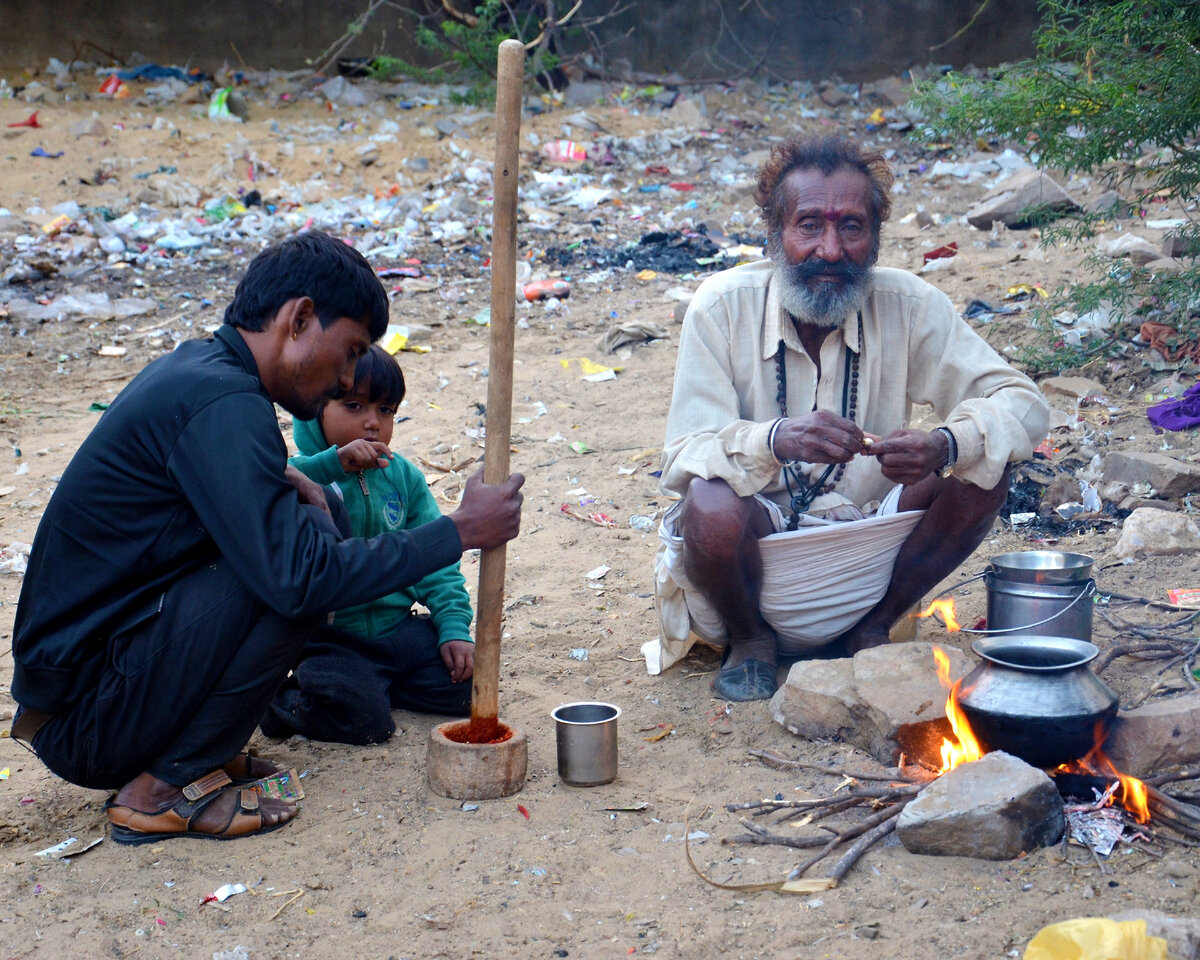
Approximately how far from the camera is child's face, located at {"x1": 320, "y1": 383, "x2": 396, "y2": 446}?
3402 mm

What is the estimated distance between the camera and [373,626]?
335 centimetres

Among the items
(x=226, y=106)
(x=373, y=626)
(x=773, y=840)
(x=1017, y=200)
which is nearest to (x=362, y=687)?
(x=373, y=626)

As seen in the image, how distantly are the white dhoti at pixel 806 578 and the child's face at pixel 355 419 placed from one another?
0.94 metres

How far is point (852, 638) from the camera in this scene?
352 cm

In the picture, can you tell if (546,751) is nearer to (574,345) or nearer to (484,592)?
(484,592)

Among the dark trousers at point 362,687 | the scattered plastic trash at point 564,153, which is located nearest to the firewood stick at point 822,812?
the dark trousers at point 362,687

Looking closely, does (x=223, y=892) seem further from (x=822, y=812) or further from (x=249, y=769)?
(x=822, y=812)

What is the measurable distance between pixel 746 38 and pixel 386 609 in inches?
438

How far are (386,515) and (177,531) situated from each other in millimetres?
943

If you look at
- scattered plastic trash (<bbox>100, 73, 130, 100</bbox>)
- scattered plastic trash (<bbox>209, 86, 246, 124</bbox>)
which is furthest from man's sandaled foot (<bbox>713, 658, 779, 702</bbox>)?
scattered plastic trash (<bbox>100, 73, 130, 100</bbox>)

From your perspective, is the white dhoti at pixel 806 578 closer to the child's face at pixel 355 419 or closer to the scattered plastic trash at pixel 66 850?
the child's face at pixel 355 419

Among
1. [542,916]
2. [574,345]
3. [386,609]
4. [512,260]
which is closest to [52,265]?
[574,345]

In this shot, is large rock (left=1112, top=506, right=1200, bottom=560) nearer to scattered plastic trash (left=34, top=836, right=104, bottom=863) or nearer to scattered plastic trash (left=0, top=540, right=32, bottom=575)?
scattered plastic trash (left=34, top=836, right=104, bottom=863)

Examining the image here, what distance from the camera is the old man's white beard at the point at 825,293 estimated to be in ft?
10.7
